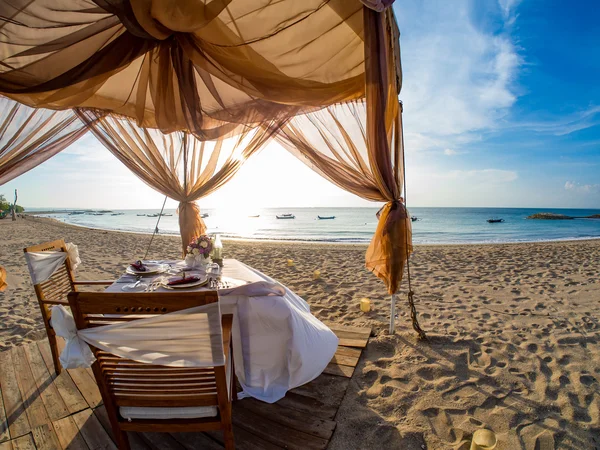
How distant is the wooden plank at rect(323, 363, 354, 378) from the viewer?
2041mm

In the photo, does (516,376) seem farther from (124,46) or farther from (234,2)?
(124,46)

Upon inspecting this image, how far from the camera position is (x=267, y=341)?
71.1 inches

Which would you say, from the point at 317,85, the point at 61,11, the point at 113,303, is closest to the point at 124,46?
the point at 61,11

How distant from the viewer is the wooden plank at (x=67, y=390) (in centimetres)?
176

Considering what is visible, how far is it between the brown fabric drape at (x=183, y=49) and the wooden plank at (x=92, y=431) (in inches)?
83.2

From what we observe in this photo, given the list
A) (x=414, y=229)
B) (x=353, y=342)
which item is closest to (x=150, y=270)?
(x=353, y=342)

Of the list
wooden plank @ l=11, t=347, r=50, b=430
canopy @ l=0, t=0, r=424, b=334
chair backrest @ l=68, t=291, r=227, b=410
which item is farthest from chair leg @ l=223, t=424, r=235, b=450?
canopy @ l=0, t=0, r=424, b=334

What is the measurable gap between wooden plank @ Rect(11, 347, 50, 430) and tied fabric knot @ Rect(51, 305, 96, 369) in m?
0.97

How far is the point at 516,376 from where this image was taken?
79.7 inches

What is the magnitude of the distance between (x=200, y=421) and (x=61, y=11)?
7.75 feet

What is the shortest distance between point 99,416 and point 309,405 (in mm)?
1204

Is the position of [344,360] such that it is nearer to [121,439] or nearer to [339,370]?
[339,370]

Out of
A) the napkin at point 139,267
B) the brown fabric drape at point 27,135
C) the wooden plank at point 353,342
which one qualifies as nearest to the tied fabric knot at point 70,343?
Answer: the napkin at point 139,267

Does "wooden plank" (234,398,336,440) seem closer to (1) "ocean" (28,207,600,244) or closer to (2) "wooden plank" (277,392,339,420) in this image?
(2) "wooden plank" (277,392,339,420)
